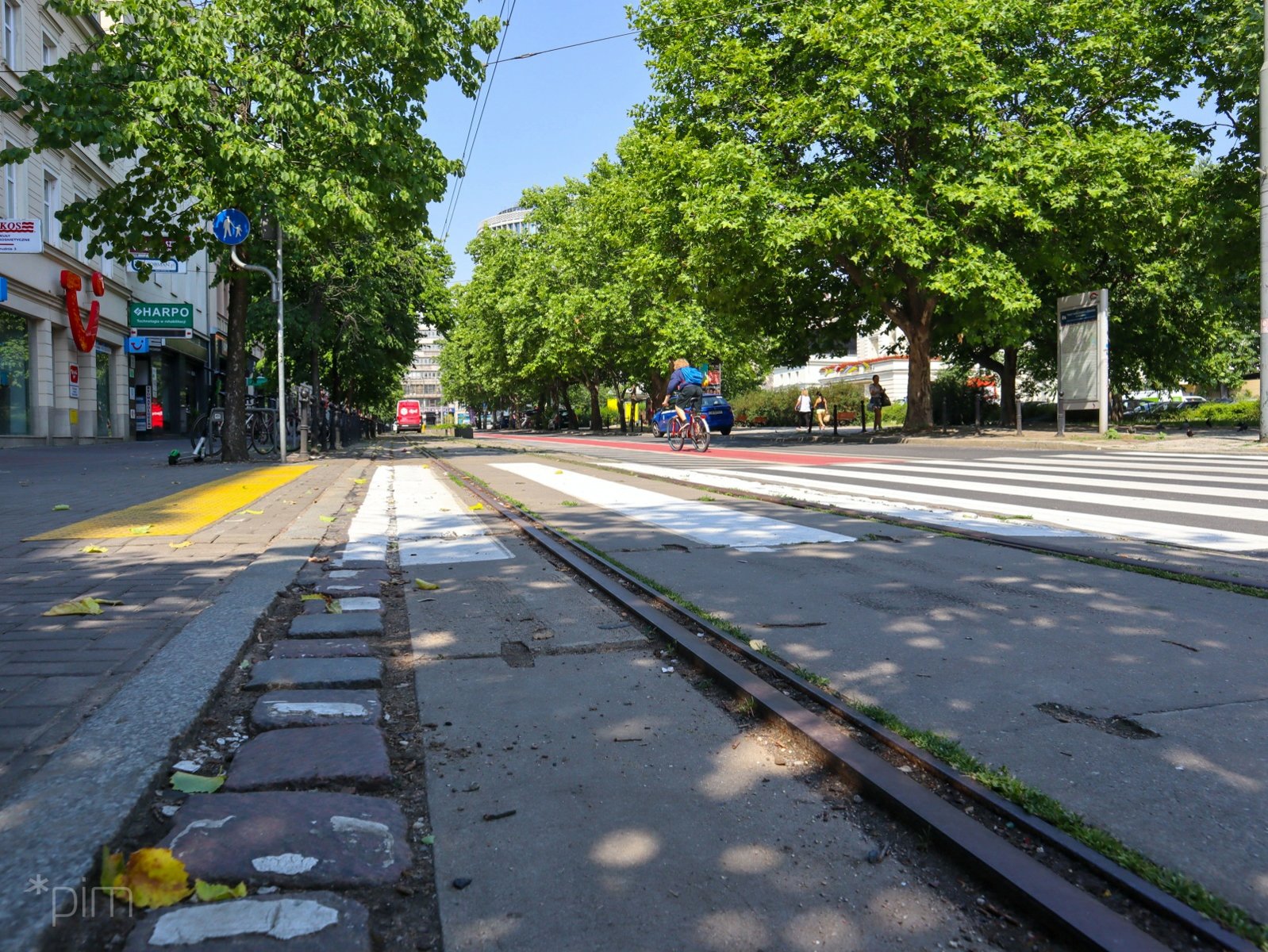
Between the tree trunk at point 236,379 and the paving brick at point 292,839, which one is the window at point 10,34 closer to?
the tree trunk at point 236,379

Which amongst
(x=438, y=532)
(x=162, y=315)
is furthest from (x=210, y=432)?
(x=162, y=315)

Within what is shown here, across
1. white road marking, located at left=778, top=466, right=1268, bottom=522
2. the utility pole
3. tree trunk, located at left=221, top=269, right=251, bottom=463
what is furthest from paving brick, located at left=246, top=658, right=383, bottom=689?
the utility pole

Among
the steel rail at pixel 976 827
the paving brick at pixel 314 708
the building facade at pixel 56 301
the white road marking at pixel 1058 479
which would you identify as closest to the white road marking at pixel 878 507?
the white road marking at pixel 1058 479

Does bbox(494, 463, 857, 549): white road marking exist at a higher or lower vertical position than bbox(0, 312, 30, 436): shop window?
lower

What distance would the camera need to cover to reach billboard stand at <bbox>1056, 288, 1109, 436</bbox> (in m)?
20.6

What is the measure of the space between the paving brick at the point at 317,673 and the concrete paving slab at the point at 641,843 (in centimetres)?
34

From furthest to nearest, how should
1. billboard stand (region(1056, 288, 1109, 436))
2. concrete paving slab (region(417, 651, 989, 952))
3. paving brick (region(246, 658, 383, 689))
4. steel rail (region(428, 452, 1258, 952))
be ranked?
billboard stand (region(1056, 288, 1109, 436)) → paving brick (region(246, 658, 383, 689)) → concrete paving slab (region(417, 651, 989, 952)) → steel rail (region(428, 452, 1258, 952))

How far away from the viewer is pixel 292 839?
2.12m

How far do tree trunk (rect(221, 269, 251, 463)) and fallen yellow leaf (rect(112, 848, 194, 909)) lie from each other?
16.7m

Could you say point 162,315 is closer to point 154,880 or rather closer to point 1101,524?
point 1101,524

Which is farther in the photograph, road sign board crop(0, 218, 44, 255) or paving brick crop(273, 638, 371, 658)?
road sign board crop(0, 218, 44, 255)

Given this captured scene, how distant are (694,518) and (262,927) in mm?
6492

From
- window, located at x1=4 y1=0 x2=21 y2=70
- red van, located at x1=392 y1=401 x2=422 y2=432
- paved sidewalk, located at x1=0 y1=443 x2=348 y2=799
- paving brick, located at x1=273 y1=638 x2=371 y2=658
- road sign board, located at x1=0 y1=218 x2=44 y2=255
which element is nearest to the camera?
paved sidewalk, located at x1=0 y1=443 x2=348 y2=799

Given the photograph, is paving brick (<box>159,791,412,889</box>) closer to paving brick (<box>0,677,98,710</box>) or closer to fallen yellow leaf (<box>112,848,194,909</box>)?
fallen yellow leaf (<box>112,848,194,909</box>)
